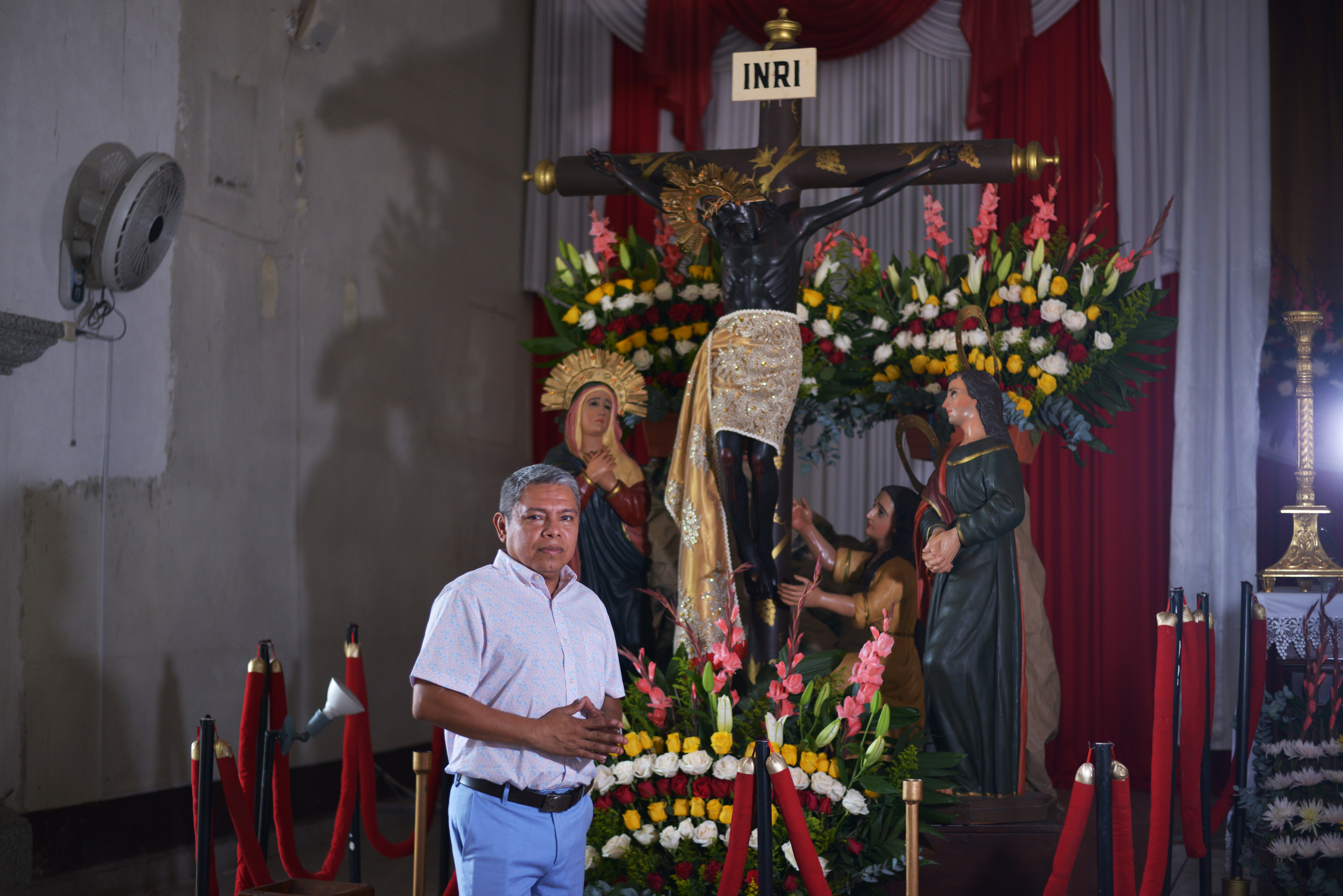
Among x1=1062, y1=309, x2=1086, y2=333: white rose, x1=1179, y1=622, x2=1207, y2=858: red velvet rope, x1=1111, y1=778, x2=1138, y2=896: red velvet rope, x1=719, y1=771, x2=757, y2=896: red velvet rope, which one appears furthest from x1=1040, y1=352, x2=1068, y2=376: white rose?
x1=719, y1=771, x2=757, y2=896: red velvet rope

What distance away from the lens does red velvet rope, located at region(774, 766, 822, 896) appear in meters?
2.83

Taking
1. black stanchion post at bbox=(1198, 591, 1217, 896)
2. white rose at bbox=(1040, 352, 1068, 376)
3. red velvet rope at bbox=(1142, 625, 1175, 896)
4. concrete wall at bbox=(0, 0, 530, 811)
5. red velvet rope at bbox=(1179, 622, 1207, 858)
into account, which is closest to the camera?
red velvet rope at bbox=(1142, 625, 1175, 896)

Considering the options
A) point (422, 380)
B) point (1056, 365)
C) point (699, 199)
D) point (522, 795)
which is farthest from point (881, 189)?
point (522, 795)

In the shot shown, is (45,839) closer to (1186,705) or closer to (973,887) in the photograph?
(973,887)

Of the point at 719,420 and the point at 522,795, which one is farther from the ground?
the point at 719,420

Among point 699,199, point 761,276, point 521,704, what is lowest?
point 521,704

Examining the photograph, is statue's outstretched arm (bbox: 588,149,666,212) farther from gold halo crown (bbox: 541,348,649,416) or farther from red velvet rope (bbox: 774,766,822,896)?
red velvet rope (bbox: 774,766,822,896)

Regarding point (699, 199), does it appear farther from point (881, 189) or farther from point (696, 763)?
point (696, 763)

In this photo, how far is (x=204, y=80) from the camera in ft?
18.6

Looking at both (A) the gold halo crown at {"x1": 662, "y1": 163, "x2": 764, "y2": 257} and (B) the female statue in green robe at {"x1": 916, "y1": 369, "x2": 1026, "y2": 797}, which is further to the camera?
(A) the gold halo crown at {"x1": 662, "y1": 163, "x2": 764, "y2": 257}

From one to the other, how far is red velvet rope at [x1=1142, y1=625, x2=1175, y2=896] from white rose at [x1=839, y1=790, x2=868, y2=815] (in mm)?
855

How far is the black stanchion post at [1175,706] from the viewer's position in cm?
371

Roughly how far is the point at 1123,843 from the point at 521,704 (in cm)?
153

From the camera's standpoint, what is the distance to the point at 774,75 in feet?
17.0
